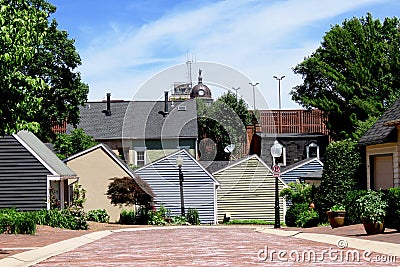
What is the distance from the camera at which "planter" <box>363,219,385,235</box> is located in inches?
856

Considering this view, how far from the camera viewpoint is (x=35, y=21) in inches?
700

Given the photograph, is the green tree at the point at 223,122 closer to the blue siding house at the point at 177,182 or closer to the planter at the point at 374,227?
the blue siding house at the point at 177,182

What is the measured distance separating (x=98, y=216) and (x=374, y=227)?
23.2 meters

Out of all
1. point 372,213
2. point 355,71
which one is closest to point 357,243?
point 372,213

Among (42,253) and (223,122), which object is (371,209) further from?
(223,122)

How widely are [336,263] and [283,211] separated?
34.2 m

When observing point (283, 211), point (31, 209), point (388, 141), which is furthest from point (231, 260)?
point (283, 211)

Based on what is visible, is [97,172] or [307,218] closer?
[307,218]

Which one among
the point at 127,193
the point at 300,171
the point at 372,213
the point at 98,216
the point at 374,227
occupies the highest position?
the point at 300,171

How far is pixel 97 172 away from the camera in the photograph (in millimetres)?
43938

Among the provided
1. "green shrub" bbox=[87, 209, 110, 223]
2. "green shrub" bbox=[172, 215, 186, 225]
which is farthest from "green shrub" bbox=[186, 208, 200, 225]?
"green shrub" bbox=[87, 209, 110, 223]

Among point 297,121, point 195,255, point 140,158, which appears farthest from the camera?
point 297,121

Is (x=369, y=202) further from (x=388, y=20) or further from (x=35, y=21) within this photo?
(x=388, y=20)

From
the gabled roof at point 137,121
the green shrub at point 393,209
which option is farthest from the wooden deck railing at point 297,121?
the green shrub at point 393,209
